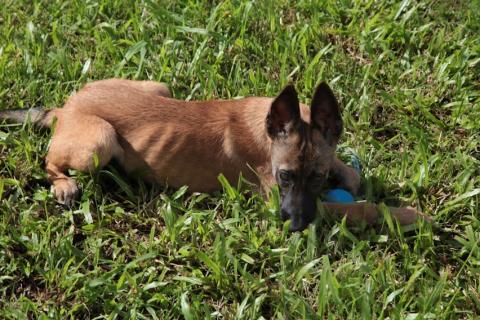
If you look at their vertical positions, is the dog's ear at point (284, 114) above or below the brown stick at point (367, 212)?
above

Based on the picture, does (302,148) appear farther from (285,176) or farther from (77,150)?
(77,150)

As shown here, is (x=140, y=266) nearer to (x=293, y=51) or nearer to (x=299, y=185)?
(x=299, y=185)

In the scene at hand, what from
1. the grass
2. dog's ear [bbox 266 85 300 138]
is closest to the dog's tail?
the grass

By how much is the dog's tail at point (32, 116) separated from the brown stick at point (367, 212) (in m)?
2.51

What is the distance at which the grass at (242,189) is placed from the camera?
5.41 m

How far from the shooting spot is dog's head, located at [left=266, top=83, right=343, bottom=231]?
5.80 m

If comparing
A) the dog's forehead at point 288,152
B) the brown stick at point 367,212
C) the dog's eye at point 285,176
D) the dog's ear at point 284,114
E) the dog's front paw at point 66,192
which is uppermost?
the dog's ear at point 284,114

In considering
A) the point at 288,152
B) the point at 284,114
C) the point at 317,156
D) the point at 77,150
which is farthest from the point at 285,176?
the point at 77,150

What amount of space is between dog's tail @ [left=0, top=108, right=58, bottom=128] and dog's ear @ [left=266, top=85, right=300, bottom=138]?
6.50 feet

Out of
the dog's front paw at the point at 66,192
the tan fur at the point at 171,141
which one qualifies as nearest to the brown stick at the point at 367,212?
the tan fur at the point at 171,141

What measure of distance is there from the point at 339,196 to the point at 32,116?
2745 millimetres

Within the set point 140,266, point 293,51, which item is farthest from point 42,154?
point 293,51

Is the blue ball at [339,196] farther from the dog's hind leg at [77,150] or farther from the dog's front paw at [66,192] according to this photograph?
the dog's front paw at [66,192]

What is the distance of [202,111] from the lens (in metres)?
6.42
